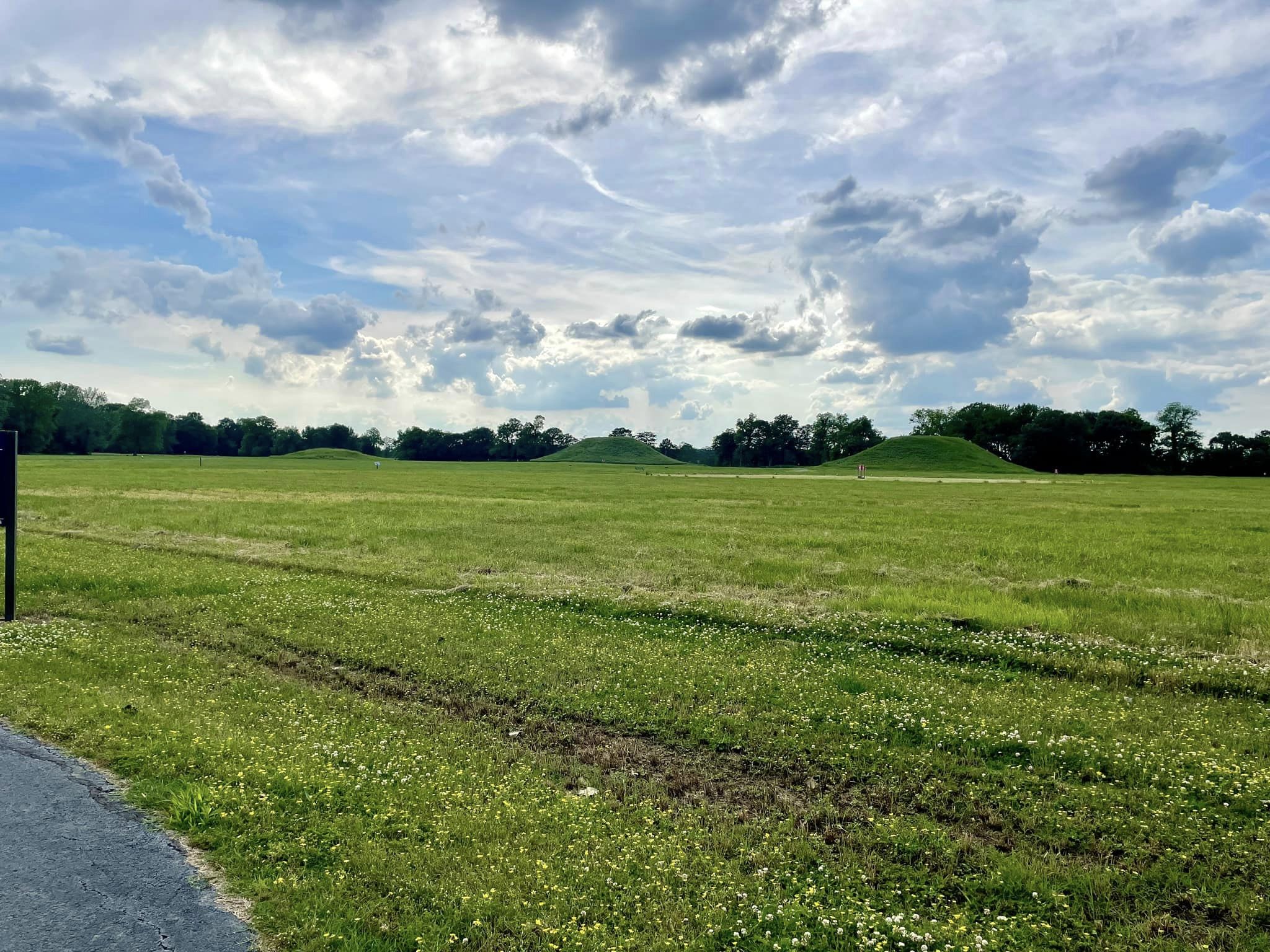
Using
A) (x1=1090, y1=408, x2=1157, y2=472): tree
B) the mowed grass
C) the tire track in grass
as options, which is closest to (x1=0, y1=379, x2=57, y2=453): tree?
the mowed grass

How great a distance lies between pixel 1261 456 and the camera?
17238 cm

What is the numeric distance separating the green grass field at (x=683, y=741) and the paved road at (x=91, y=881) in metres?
0.32

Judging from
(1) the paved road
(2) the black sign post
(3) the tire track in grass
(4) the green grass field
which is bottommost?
(1) the paved road

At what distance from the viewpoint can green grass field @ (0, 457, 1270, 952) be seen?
6348 mm

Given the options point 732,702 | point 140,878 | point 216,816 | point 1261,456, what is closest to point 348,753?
point 216,816

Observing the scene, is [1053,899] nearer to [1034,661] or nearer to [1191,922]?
[1191,922]

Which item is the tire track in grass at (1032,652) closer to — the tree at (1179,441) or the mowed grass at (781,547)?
the mowed grass at (781,547)

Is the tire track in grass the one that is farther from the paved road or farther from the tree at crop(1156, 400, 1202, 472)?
the tree at crop(1156, 400, 1202, 472)

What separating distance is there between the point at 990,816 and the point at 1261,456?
216857 millimetres

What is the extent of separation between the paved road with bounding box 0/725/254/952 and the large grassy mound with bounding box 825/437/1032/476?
6177 inches

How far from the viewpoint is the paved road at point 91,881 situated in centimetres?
571

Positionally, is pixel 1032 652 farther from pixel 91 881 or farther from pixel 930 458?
pixel 930 458

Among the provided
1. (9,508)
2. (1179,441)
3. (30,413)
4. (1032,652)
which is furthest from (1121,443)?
(30,413)

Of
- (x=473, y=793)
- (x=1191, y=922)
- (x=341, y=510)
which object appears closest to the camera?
(x=1191, y=922)
